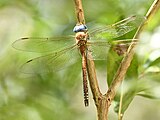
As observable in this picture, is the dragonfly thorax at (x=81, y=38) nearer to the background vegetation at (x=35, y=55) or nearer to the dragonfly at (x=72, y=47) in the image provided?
the dragonfly at (x=72, y=47)

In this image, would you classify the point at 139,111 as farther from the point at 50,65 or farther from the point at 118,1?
the point at 50,65

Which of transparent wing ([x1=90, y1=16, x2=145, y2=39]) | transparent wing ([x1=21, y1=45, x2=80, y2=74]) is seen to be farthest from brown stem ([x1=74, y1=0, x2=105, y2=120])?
transparent wing ([x1=21, y1=45, x2=80, y2=74])

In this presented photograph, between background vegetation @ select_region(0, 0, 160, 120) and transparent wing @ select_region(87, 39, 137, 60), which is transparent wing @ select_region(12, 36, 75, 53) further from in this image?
background vegetation @ select_region(0, 0, 160, 120)

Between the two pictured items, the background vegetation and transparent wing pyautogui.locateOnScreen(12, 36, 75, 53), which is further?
the background vegetation

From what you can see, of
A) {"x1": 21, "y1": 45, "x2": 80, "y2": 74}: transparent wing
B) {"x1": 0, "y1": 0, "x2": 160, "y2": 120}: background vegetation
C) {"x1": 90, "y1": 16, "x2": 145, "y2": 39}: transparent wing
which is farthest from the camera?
{"x1": 0, "y1": 0, "x2": 160, "y2": 120}: background vegetation

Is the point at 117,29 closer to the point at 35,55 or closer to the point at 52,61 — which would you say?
the point at 52,61

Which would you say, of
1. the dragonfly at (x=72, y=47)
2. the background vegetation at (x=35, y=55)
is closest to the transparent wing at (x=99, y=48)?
the dragonfly at (x=72, y=47)

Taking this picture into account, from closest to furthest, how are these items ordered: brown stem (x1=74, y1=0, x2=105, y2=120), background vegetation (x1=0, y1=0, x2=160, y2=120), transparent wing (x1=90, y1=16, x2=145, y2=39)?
brown stem (x1=74, y1=0, x2=105, y2=120), transparent wing (x1=90, y1=16, x2=145, y2=39), background vegetation (x1=0, y1=0, x2=160, y2=120)

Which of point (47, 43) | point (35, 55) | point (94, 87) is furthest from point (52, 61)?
point (94, 87)
